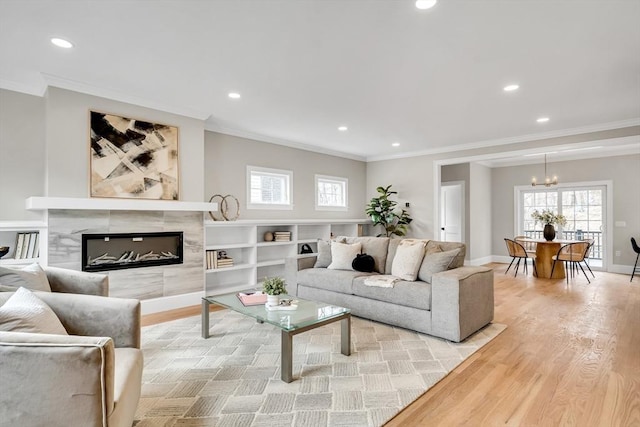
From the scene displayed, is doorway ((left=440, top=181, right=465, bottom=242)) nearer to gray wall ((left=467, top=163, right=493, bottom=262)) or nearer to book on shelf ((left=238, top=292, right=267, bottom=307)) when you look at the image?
gray wall ((left=467, top=163, right=493, bottom=262))

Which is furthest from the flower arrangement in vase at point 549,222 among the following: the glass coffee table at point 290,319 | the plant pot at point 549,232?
the glass coffee table at point 290,319

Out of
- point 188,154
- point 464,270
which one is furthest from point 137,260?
point 464,270

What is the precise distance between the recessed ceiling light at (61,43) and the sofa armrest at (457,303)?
3801 mm

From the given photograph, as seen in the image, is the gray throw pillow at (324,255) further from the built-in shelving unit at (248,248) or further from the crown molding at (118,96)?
the crown molding at (118,96)

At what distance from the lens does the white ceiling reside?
236 centimetres

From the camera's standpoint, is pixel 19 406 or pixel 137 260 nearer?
pixel 19 406

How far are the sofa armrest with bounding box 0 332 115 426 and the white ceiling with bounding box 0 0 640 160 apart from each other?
83.9 inches

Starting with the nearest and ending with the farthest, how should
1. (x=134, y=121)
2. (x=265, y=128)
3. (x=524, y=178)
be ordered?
1. (x=134, y=121)
2. (x=265, y=128)
3. (x=524, y=178)

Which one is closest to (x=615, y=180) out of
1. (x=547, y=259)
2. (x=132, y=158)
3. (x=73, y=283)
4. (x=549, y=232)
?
(x=549, y=232)

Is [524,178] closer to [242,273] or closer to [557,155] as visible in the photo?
[557,155]

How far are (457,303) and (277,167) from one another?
13.3 ft

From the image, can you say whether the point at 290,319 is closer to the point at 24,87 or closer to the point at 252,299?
the point at 252,299

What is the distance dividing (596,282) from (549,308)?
105 inches

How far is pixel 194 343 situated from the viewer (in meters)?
3.23
